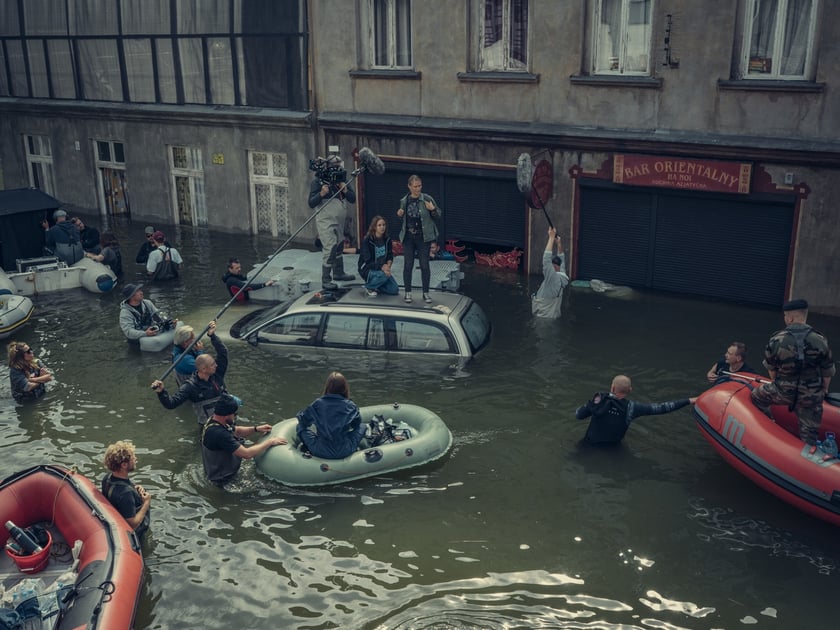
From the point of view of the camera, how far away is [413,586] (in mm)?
8547

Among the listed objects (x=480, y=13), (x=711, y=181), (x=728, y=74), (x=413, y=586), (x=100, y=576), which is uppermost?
(x=480, y=13)

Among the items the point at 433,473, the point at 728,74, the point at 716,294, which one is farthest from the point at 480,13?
the point at 433,473

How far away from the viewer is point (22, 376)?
12500 millimetres

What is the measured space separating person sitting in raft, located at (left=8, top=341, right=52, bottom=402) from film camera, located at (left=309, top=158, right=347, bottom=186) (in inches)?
238

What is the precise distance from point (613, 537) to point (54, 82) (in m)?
22.3

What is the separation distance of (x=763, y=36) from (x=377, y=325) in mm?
8603

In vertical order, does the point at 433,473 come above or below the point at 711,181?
below

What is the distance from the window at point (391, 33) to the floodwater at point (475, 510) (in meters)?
7.84

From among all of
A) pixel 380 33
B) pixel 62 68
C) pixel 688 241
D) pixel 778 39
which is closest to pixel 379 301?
pixel 688 241

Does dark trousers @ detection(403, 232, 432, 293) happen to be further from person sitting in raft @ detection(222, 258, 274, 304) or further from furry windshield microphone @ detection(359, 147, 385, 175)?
person sitting in raft @ detection(222, 258, 274, 304)

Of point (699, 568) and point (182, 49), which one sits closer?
point (699, 568)

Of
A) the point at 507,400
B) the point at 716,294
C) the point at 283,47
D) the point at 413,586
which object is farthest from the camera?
the point at 283,47

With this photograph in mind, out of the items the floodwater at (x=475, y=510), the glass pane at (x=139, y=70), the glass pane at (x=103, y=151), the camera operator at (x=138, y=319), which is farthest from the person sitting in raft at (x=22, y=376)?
the glass pane at (x=103, y=151)

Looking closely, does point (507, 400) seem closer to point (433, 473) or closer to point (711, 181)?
point (433, 473)
